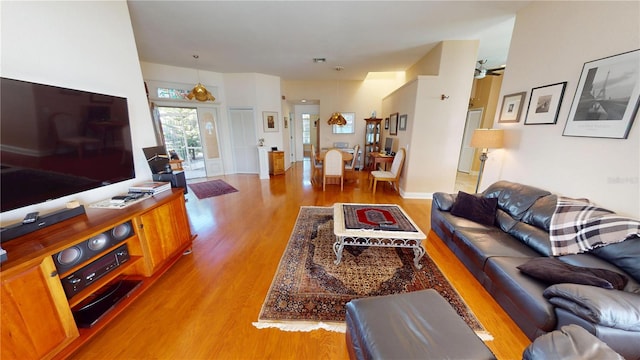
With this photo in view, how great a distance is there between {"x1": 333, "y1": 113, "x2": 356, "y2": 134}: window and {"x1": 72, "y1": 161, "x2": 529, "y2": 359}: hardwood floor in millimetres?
4496

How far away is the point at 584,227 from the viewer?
5.17 feet

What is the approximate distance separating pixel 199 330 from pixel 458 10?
4203mm

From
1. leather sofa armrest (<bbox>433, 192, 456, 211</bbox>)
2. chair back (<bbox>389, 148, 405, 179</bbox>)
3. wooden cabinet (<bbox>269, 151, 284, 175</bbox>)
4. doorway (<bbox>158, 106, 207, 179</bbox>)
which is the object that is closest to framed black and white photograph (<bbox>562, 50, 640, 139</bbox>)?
leather sofa armrest (<bbox>433, 192, 456, 211</bbox>)

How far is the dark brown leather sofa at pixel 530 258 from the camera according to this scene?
3.39ft

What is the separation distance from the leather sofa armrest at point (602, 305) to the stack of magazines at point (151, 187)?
3144 millimetres

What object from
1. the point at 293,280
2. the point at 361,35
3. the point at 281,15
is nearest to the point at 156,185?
the point at 293,280

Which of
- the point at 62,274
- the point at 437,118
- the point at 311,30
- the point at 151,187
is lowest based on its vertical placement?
the point at 62,274

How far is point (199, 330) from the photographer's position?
4.87 ft

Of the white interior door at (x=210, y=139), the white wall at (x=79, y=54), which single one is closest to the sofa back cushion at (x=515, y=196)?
the white wall at (x=79, y=54)

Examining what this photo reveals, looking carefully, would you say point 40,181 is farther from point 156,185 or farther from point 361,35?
point 361,35

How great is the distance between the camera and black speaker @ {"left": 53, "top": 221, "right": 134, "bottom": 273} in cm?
126

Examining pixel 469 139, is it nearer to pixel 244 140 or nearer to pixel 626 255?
pixel 626 255

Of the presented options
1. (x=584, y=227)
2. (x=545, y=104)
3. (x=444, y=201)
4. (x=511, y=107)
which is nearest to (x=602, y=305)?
(x=584, y=227)

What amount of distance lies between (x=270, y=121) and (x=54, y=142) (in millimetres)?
4868
